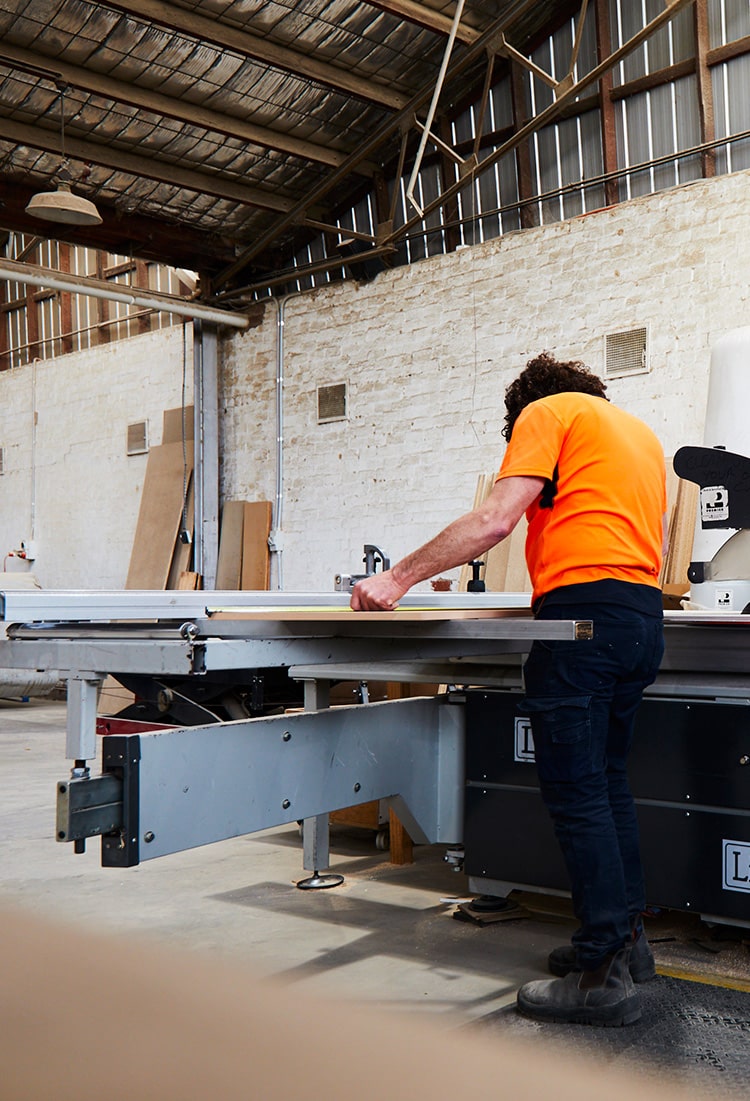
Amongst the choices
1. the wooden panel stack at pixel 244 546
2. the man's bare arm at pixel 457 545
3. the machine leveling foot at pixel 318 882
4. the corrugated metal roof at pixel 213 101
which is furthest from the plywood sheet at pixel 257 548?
the man's bare arm at pixel 457 545

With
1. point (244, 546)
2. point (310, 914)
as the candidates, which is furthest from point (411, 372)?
point (310, 914)

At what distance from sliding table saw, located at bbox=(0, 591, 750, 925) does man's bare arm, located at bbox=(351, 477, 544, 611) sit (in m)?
0.07

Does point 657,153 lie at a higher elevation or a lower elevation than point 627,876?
higher

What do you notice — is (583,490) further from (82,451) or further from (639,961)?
(82,451)

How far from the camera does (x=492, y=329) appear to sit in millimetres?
6574

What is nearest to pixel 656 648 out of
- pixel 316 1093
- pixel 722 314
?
pixel 316 1093

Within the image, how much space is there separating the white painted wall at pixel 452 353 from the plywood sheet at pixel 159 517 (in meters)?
0.45

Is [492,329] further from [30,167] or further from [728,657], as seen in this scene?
[728,657]

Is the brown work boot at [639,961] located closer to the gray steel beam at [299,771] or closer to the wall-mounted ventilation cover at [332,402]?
the gray steel beam at [299,771]

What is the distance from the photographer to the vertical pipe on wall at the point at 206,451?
8242 millimetres

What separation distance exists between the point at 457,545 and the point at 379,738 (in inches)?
23.0

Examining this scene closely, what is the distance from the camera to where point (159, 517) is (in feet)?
28.2

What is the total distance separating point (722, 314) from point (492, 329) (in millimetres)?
1572

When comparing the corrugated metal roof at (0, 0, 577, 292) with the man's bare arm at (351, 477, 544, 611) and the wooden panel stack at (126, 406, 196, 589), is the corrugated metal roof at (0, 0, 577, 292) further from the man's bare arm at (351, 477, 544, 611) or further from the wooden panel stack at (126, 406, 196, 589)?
the man's bare arm at (351, 477, 544, 611)
